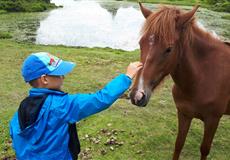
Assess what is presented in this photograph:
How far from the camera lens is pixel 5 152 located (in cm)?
482

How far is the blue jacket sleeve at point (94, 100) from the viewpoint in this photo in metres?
2.42

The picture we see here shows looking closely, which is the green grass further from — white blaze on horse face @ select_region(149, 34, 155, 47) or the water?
the water

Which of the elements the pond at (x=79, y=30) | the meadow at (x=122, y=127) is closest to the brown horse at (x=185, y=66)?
the meadow at (x=122, y=127)

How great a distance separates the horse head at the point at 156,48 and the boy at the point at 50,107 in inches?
19.3

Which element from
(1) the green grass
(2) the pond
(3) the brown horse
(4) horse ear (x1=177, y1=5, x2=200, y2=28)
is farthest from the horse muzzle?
(2) the pond

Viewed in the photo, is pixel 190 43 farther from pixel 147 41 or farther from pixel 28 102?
pixel 28 102

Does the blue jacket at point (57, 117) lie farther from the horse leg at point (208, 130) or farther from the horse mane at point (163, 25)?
the horse leg at point (208, 130)

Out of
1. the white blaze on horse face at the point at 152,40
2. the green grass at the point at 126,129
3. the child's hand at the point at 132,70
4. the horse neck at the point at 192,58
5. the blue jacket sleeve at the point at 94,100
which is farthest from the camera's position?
the green grass at the point at 126,129

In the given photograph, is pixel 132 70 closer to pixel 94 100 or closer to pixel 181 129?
pixel 94 100

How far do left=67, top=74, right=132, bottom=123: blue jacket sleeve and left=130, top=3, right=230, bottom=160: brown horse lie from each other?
55 centimetres

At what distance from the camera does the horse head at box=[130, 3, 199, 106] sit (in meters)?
3.06

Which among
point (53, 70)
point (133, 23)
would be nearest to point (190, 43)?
point (53, 70)

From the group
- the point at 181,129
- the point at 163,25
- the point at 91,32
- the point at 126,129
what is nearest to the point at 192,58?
the point at 163,25

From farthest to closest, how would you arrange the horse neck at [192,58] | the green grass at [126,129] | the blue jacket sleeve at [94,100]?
the green grass at [126,129] → the horse neck at [192,58] → the blue jacket sleeve at [94,100]
